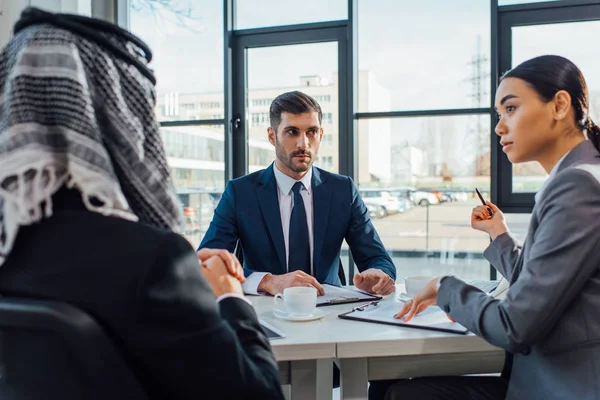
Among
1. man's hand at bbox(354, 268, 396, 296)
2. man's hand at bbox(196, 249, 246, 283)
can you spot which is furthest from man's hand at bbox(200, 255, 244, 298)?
man's hand at bbox(354, 268, 396, 296)

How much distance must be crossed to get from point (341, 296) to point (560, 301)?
712 millimetres

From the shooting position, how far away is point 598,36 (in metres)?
3.16

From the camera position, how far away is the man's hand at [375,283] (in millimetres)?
1765

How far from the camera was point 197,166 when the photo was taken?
378cm

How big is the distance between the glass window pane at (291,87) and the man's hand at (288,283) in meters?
1.87

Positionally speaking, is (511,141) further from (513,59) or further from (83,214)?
(513,59)

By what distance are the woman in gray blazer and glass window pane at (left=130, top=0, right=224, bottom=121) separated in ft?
8.61

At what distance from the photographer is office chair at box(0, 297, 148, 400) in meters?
0.66

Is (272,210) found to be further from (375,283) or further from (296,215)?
(375,283)

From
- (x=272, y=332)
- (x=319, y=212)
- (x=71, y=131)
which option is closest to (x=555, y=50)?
(x=319, y=212)

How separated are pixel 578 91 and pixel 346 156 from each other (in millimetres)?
2239

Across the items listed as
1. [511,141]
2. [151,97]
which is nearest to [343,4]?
[511,141]

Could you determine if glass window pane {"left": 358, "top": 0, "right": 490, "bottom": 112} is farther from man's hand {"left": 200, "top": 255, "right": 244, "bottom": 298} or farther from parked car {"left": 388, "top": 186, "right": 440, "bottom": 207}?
man's hand {"left": 200, "top": 255, "right": 244, "bottom": 298}

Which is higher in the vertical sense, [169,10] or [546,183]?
[169,10]
